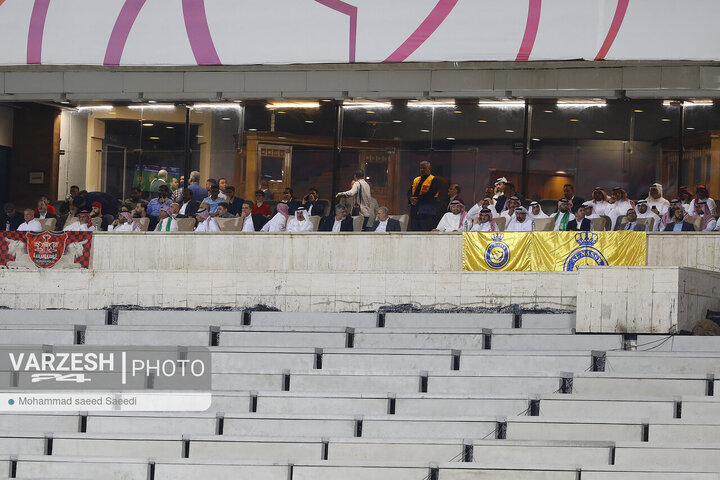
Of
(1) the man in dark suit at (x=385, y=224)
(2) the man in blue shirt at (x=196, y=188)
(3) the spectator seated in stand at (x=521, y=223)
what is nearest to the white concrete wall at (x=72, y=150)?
(2) the man in blue shirt at (x=196, y=188)

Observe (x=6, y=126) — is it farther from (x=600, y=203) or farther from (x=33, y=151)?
(x=600, y=203)

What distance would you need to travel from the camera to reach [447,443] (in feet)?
36.4

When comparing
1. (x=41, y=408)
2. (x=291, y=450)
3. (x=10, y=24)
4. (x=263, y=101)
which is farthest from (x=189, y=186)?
(x=291, y=450)

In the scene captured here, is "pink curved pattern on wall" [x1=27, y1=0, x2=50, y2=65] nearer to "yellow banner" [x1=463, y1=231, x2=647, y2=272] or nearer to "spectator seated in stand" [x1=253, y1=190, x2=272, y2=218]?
"spectator seated in stand" [x1=253, y1=190, x2=272, y2=218]

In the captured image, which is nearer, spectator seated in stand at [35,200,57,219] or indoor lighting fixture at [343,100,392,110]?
spectator seated in stand at [35,200,57,219]

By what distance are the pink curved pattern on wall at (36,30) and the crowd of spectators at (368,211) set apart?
2474mm

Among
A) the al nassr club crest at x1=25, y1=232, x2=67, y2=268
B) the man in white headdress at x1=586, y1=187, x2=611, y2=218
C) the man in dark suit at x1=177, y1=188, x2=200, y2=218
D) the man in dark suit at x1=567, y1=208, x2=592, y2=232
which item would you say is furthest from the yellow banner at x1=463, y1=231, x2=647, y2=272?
the al nassr club crest at x1=25, y1=232, x2=67, y2=268

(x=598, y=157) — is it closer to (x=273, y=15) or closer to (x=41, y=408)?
(x=273, y=15)

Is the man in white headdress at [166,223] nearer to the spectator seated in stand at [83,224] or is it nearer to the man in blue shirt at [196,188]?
the spectator seated in stand at [83,224]

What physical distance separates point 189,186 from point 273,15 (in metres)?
4.35

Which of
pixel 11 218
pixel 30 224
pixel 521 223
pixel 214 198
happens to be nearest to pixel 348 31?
pixel 521 223

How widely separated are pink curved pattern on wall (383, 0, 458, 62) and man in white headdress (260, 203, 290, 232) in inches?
118

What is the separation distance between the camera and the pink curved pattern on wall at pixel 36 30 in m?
19.0

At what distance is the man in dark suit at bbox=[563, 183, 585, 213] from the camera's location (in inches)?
757
